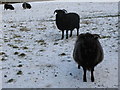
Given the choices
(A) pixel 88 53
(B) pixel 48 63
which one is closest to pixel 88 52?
(A) pixel 88 53

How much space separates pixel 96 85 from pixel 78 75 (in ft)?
2.96

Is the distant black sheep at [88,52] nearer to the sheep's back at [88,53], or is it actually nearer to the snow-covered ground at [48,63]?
the sheep's back at [88,53]

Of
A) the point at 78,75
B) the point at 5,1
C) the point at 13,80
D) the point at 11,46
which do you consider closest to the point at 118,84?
the point at 78,75

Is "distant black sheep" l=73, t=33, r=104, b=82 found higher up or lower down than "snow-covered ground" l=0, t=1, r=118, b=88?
higher up

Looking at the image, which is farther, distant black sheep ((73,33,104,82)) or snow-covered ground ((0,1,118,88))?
snow-covered ground ((0,1,118,88))

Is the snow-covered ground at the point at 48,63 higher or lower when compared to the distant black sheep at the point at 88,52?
lower

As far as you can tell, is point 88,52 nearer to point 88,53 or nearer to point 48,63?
point 88,53

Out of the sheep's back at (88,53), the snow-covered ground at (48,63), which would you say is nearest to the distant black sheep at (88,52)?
the sheep's back at (88,53)

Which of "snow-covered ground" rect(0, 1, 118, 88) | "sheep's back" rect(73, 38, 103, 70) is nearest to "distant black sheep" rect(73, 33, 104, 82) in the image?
"sheep's back" rect(73, 38, 103, 70)

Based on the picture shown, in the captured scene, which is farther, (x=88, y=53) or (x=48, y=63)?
(x=48, y=63)

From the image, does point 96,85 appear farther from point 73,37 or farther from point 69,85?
point 73,37

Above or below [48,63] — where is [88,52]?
above

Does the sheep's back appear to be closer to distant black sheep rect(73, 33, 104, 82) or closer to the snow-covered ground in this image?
distant black sheep rect(73, 33, 104, 82)

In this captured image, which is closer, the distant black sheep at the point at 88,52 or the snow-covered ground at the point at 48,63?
the distant black sheep at the point at 88,52
